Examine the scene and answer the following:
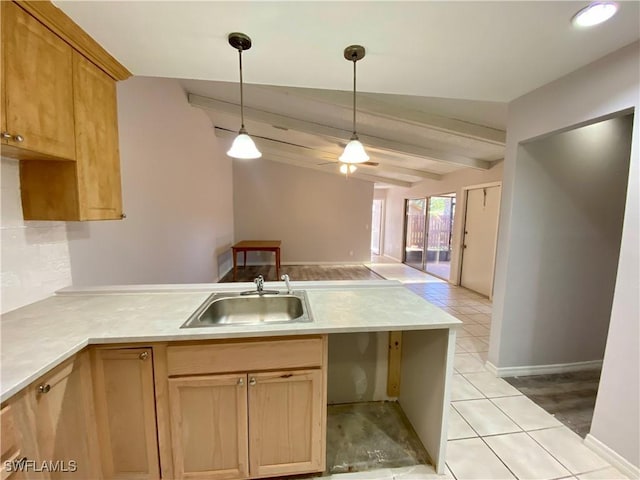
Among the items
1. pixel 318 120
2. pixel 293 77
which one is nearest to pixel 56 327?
pixel 293 77

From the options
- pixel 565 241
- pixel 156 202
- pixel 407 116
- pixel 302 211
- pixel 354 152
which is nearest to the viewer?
pixel 354 152

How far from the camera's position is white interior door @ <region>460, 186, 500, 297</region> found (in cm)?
452

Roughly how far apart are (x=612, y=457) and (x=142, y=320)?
8.61ft

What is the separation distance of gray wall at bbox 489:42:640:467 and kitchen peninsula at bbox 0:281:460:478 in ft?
3.14

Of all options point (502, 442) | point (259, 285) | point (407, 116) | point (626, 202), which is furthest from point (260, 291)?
point (407, 116)

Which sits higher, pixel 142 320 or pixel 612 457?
pixel 142 320

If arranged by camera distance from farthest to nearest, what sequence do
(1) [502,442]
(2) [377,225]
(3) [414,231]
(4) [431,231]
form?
(2) [377,225], (3) [414,231], (4) [431,231], (1) [502,442]

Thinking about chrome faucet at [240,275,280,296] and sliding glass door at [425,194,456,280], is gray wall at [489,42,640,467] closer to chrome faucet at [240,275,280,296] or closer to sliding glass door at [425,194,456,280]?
chrome faucet at [240,275,280,296]

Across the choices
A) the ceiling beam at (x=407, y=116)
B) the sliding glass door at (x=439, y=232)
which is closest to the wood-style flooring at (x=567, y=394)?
the ceiling beam at (x=407, y=116)

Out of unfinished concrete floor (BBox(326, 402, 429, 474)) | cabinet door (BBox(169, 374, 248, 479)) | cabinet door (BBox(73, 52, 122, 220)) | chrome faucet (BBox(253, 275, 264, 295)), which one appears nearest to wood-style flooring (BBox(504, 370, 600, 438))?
unfinished concrete floor (BBox(326, 402, 429, 474))

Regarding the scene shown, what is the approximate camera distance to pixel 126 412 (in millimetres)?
1232

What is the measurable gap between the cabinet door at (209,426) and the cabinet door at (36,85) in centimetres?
123

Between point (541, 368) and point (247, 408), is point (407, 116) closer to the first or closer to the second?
point (541, 368)

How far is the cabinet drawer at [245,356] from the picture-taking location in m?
1.20
